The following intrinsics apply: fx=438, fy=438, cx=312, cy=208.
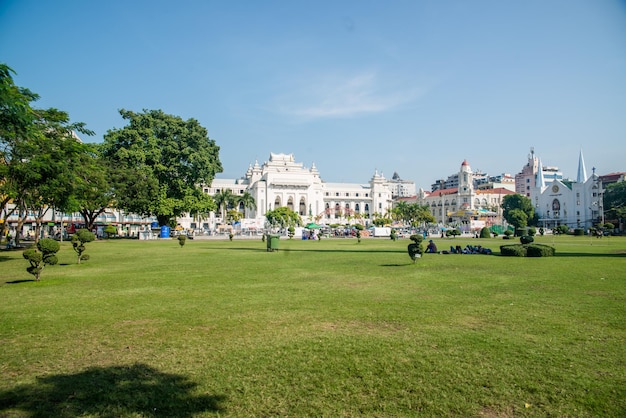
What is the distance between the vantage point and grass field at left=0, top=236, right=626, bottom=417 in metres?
4.30

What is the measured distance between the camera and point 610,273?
13.9 metres

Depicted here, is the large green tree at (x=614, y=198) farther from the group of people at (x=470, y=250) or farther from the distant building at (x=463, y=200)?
the group of people at (x=470, y=250)

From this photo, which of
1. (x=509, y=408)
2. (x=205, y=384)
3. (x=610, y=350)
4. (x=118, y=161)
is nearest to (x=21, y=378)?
(x=205, y=384)

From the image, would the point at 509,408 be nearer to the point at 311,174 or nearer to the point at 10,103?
the point at 10,103

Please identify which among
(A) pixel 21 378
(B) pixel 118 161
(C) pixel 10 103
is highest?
(B) pixel 118 161

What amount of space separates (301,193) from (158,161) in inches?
2063

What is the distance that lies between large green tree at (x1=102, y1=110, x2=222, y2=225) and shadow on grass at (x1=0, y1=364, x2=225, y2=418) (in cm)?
3890

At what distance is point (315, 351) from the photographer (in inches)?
229

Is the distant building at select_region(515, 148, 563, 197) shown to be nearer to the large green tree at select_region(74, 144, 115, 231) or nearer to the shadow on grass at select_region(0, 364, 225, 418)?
the large green tree at select_region(74, 144, 115, 231)

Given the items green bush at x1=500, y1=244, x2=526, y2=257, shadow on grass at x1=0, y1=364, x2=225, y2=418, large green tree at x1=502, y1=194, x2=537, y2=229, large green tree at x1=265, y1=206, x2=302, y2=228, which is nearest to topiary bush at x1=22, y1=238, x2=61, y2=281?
shadow on grass at x1=0, y1=364, x2=225, y2=418

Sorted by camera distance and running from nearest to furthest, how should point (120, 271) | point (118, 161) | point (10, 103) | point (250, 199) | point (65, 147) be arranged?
point (10, 103), point (120, 271), point (65, 147), point (118, 161), point (250, 199)

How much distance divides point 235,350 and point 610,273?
1324 cm

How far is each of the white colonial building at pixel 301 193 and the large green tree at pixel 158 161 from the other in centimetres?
3042

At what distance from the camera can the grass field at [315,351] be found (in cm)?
430
